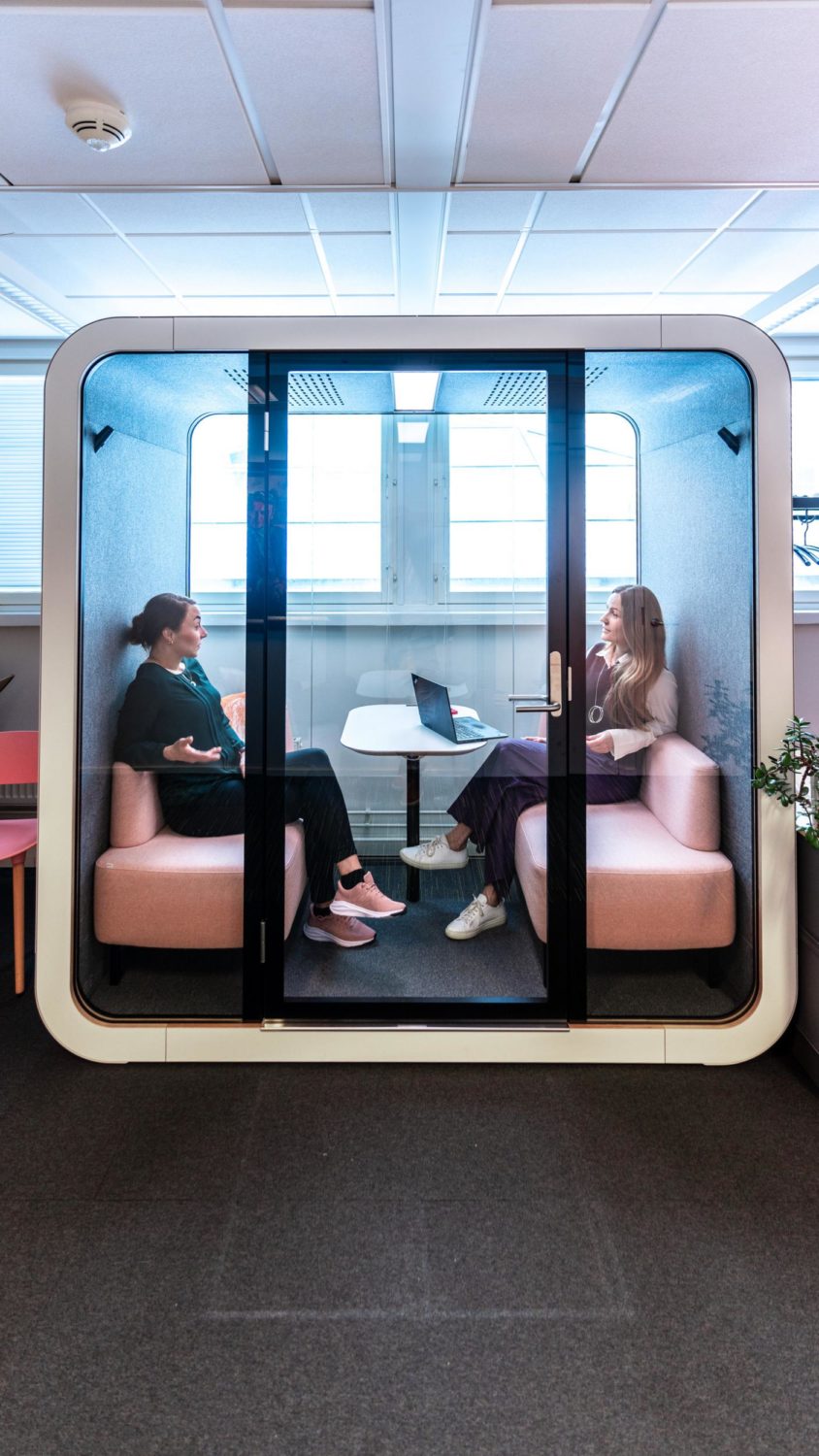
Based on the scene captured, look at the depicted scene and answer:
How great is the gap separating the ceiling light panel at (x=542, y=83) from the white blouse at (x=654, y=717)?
4.50 feet

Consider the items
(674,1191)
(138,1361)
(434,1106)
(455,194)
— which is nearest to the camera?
(138,1361)

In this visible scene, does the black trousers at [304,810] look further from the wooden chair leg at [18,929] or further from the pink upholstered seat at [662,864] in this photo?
the wooden chair leg at [18,929]

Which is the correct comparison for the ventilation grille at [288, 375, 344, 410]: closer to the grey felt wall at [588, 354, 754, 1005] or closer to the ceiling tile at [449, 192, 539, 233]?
the grey felt wall at [588, 354, 754, 1005]

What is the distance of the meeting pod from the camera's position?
1.83m

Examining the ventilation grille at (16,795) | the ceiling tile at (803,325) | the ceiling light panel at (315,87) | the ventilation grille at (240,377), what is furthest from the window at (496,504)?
the ventilation grille at (16,795)

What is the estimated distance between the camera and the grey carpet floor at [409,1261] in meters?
1.04

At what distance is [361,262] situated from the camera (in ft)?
9.48

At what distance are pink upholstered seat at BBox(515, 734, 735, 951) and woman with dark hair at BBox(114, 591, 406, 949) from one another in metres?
0.53

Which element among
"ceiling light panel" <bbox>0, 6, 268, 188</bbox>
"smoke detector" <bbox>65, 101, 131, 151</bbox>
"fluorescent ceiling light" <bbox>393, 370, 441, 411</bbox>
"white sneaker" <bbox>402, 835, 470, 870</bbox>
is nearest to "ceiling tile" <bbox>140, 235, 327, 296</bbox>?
"ceiling light panel" <bbox>0, 6, 268, 188</bbox>

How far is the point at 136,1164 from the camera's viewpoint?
1548 mm

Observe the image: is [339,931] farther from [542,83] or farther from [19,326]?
[19,326]

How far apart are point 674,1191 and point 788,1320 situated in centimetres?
29

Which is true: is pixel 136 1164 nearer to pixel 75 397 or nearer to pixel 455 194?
pixel 75 397

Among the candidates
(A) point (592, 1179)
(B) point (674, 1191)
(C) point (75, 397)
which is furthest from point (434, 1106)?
(C) point (75, 397)
